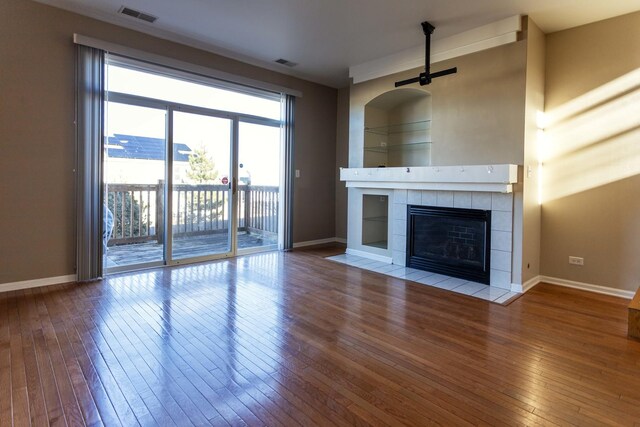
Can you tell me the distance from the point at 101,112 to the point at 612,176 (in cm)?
571

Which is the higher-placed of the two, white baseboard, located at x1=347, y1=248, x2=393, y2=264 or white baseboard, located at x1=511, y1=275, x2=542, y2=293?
white baseboard, located at x1=347, y1=248, x2=393, y2=264

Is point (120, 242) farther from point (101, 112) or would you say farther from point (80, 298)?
point (101, 112)

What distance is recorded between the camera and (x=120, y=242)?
4.61 m

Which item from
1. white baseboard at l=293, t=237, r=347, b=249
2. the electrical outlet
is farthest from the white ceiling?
white baseboard at l=293, t=237, r=347, b=249

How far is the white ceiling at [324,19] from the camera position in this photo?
11.8ft

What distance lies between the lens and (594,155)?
12.7 feet

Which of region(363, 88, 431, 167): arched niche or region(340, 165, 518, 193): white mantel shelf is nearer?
region(340, 165, 518, 193): white mantel shelf

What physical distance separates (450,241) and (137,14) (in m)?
4.55

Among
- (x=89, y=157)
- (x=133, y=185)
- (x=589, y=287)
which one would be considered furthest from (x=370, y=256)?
(x=89, y=157)

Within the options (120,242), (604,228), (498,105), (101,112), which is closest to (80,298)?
(120,242)

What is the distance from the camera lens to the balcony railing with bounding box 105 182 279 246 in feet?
14.8

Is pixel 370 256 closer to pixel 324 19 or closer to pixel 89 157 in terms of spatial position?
pixel 324 19

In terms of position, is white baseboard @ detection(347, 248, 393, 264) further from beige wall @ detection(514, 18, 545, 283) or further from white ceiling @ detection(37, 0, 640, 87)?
white ceiling @ detection(37, 0, 640, 87)

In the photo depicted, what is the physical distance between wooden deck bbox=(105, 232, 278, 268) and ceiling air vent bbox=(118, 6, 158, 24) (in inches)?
108
